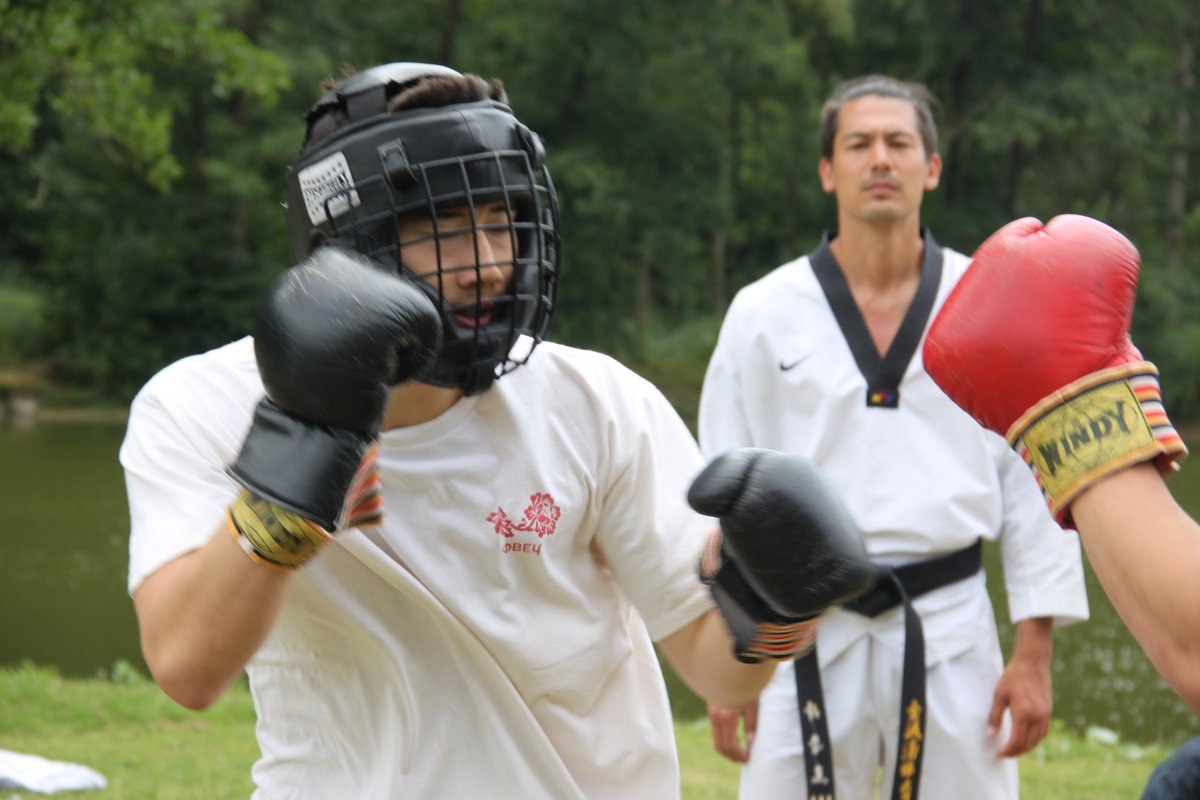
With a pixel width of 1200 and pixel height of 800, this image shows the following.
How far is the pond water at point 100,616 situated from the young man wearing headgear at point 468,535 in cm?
548

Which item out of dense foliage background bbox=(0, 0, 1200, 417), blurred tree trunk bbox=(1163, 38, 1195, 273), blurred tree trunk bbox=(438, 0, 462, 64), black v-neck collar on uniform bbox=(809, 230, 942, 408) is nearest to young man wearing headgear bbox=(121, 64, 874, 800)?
black v-neck collar on uniform bbox=(809, 230, 942, 408)

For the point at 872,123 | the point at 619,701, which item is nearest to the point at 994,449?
the point at 872,123

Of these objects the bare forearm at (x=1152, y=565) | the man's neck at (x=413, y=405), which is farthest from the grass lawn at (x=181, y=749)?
the bare forearm at (x=1152, y=565)

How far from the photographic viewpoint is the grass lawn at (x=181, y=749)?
531cm

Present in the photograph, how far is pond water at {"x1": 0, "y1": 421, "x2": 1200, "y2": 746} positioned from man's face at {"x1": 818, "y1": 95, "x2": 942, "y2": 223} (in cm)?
396

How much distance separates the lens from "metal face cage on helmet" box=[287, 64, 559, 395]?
85.2 inches

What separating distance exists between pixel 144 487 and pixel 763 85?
1141 inches

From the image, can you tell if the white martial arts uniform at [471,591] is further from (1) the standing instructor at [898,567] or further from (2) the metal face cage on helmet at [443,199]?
(1) the standing instructor at [898,567]

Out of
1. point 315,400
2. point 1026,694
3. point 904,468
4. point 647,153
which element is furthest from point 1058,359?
point 647,153

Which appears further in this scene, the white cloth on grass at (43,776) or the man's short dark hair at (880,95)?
the white cloth on grass at (43,776)

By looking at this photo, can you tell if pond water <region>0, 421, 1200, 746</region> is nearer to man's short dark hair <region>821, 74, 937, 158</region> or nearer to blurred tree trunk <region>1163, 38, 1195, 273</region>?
man's short dark hair <region>821, 74, 937, 158</region>

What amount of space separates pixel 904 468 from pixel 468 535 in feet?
6.95

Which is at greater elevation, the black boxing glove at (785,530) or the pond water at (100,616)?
the black boxing glove at (785,530)

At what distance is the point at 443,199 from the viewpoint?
216 centimetres
